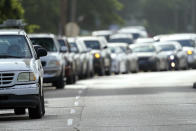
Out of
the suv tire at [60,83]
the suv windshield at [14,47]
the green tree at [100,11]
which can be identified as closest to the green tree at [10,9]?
the suv tire at [60,83]

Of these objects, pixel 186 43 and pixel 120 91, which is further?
pixel 186 43

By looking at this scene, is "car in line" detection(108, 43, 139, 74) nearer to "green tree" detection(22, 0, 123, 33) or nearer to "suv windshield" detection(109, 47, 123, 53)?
"suv windshield" detection(109, 47, 123, 53)

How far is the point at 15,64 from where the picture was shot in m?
17.5

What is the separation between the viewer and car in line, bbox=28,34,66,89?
29422 mm

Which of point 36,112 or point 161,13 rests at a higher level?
point 36,112

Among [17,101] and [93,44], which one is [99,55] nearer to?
[93,44]

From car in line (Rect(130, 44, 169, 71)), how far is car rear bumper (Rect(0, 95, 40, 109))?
30745mm

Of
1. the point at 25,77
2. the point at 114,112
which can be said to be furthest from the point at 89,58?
the point at 25,77

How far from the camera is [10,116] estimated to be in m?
18.9

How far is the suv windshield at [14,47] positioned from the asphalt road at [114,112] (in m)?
1.21

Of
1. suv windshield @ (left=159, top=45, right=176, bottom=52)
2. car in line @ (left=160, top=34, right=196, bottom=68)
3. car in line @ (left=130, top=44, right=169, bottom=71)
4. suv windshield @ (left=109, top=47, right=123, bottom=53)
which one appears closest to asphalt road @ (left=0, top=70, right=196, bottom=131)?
suv windshield @ (left=109, top=47, right=123, bottom=53)

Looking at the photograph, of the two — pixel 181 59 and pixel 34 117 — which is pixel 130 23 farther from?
pixel 34 117

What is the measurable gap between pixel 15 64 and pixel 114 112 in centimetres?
240

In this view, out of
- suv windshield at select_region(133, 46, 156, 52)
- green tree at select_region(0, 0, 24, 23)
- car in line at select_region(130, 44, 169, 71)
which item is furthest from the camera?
suv windshield at select_region(133, 46, 156, 52)
